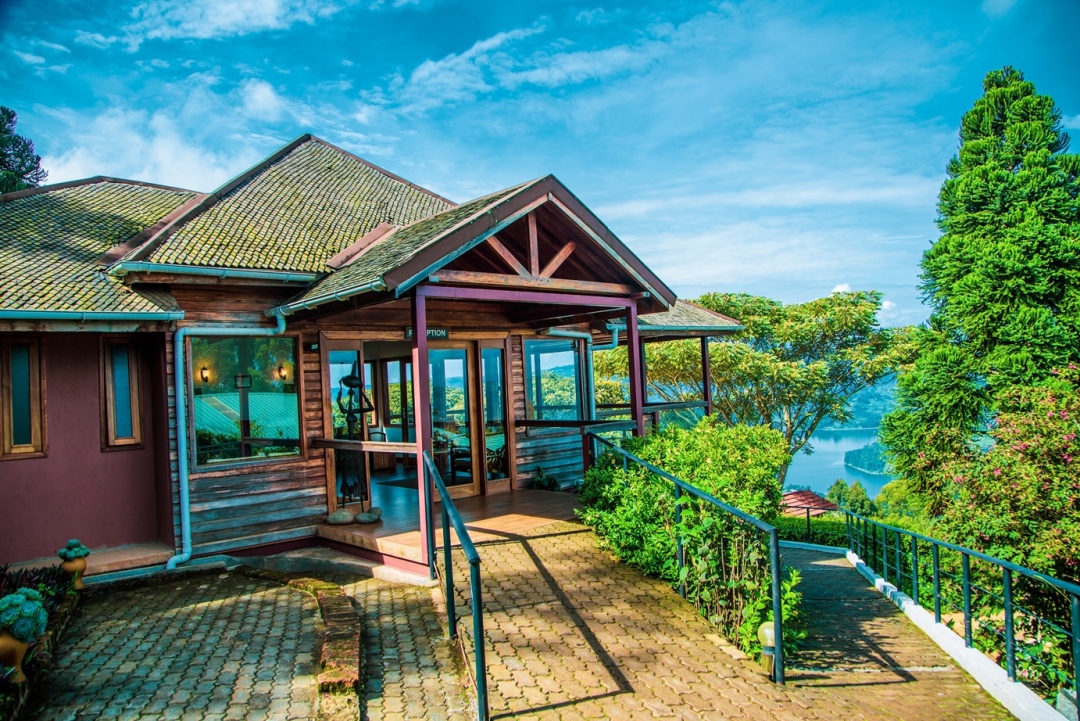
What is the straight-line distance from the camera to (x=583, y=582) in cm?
602

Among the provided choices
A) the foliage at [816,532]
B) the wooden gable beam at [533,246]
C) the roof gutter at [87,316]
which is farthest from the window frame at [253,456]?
the foliage at [816,532]

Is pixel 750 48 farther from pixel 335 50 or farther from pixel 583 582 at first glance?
pixel 583 582

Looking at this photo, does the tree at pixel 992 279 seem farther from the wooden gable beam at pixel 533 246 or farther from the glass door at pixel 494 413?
the wooden gable beam at pixel 533 246

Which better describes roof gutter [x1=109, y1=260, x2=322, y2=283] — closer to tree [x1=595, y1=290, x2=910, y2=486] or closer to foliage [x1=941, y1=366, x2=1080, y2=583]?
foliage [x1=941, y1=366, x2=1080, y2=583]

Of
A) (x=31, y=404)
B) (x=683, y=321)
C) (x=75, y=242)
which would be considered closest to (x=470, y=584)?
(x=31, y=404)

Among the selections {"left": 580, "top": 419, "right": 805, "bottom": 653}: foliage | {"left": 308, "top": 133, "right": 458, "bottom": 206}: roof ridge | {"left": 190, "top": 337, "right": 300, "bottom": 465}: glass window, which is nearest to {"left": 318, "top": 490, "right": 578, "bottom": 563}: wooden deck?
{"left": 580, "top": 419, "right": 805, "bottom": 653}: foliage

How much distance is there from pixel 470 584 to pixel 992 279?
16137 millimetres

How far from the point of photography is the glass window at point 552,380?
1095cm

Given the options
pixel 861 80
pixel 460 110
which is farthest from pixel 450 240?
pixel 861 80

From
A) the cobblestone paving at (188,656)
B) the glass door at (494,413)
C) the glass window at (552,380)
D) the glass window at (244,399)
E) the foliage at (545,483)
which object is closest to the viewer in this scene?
the cobblestone paving at (188,656)

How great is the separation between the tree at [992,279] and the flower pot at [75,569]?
15.5 meters

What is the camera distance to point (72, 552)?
6691 millimetres

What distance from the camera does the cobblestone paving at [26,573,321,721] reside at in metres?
4.31

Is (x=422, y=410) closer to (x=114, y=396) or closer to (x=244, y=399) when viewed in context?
(x=244, y=399)
